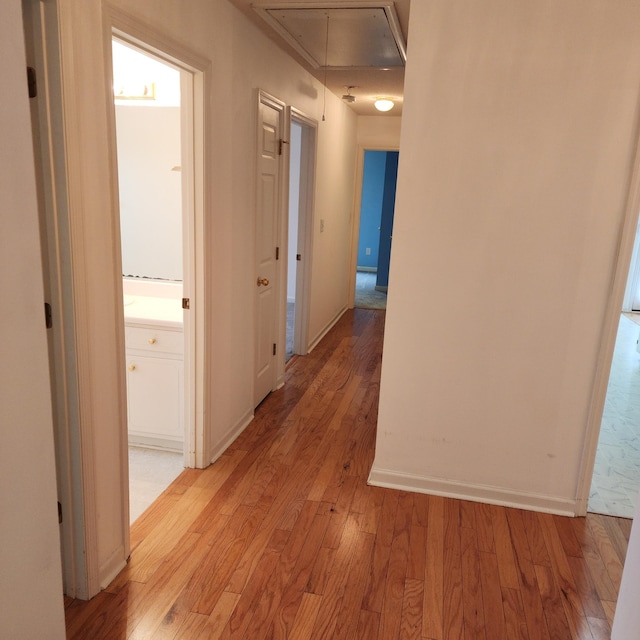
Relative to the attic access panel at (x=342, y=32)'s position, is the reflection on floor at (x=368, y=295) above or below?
below

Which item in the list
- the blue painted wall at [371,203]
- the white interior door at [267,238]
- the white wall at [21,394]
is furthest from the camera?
the blue painted wall at [371,203]

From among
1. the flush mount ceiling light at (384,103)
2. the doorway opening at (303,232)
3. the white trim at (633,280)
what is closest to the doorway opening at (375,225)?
the doorway opening at (303,232)

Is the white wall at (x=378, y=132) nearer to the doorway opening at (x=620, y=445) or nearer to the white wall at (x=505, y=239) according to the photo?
the doorway opening at (x=620, y=445)

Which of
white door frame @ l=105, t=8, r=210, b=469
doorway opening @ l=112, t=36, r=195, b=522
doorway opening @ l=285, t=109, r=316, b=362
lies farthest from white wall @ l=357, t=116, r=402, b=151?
white door frame @ l=105, t=8, r=210, b=469

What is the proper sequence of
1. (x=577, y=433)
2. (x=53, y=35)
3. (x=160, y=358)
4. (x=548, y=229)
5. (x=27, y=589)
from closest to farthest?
(x=27, y=589) → (x=53, y=35) → (x=548, y=229) → (x=577, y=433) → (x=160, y=358)

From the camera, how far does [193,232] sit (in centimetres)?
271

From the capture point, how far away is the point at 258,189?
3424 millimetres

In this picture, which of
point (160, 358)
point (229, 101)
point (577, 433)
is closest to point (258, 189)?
point (229, 101)

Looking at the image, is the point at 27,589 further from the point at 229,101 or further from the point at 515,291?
the point at 229,101

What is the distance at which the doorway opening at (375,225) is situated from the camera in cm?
833

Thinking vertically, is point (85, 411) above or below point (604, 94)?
below

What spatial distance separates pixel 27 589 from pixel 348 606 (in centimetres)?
119

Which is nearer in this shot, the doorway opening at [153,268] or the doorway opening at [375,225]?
the doorway opening at [153,268]

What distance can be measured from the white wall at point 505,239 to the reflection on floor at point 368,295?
171 inches
